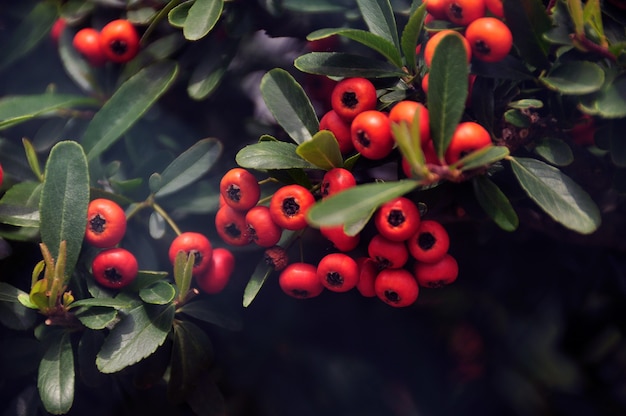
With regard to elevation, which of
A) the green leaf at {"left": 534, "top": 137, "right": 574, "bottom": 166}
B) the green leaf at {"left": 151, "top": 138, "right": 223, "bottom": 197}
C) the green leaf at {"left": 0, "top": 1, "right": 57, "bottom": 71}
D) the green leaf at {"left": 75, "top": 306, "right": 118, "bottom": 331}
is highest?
the green leaf at {"left": 0, "top": 1, "right": 57, "bottom": 71}

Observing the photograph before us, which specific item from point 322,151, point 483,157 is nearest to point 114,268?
point 322,151

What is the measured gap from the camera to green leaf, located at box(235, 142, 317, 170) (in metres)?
0.92

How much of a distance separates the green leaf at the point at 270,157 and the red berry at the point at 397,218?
138mm

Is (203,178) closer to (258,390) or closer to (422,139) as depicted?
(258,390)

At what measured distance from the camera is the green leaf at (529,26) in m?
0.91

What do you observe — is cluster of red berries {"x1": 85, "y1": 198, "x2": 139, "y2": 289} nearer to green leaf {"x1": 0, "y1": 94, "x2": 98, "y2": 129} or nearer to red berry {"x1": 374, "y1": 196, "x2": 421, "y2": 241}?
green leaf {"x1": 0, "y1": 94, "x2": 98, "y2": 129}

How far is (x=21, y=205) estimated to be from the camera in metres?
1.08

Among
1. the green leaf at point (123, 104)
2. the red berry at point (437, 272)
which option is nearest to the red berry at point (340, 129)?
the red berry at point (437, 272)

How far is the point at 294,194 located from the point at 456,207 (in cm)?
34

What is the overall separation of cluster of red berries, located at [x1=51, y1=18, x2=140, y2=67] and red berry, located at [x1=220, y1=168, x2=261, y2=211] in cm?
42

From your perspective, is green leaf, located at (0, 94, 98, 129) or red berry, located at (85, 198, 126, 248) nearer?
red berry, located at (85, 198, 126, 248)

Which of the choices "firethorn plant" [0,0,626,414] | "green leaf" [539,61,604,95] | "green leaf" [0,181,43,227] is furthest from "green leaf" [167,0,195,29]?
"green leaf" [539,61,604,95]

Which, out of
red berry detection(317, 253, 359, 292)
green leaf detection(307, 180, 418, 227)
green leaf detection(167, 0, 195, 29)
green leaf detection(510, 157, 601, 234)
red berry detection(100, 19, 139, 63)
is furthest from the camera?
red berry detection(100, 19, 139, 63)

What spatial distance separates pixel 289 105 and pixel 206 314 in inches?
16.2
